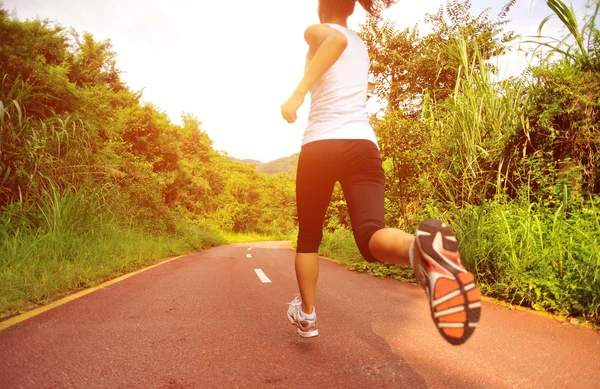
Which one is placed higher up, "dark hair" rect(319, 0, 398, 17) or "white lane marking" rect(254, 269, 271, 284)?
"dark hair" rect(319, 0, 398, 17)

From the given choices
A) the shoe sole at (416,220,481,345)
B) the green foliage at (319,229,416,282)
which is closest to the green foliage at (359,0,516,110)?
the green foliage at (319,229,416,282)

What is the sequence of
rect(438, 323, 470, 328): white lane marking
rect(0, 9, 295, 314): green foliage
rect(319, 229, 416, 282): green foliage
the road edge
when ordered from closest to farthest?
rect(438, 323, 470, 328): white lane marking < the road edge < rect(0, 9, 295, 314): green foliage < rect(319, 229, 416, 282): green foliage

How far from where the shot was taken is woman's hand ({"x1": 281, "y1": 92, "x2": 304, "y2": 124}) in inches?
76.5

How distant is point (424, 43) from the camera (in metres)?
13.1

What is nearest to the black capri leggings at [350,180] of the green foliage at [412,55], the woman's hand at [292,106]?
the woman's hand at [292,106]

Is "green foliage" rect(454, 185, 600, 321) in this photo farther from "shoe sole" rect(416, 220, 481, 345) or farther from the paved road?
"shoe sole" rect(416, 220, 481, 345)

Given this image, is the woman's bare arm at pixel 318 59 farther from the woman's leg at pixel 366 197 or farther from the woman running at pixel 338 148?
the woman's leg at pixel 366 197

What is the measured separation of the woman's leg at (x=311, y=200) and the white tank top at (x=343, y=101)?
0.09 m

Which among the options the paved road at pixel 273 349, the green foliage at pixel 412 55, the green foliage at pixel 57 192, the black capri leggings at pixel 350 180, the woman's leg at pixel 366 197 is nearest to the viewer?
the woman's leg at pixel 366 197

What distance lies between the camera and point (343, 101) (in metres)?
2.04

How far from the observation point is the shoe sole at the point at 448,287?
1291mm

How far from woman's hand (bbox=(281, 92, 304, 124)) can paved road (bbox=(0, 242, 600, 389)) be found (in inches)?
53.9

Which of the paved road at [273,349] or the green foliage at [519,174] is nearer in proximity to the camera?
the paved road at [273,349]

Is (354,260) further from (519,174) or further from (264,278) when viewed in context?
(519,174)
